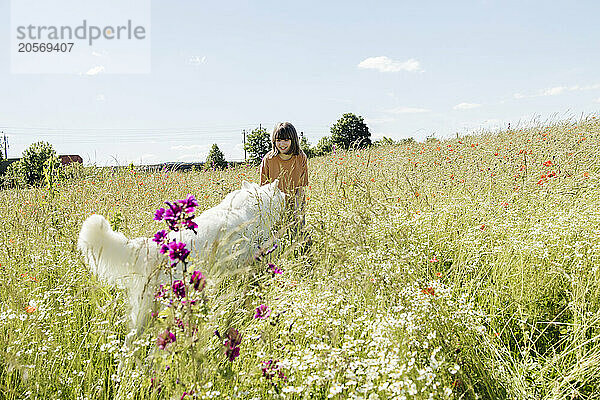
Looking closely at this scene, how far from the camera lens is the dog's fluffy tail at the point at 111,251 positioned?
2.18 m

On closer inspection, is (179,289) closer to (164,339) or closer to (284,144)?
(164,339)

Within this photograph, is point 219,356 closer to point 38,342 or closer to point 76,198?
point 38,342

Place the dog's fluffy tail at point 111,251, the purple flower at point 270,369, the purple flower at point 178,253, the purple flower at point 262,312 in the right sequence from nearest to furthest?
the purple flower at point 178,253
the purple flower at point 270,369
the purple flower at point 262,312
the dog's fluffy tail at point 111,251

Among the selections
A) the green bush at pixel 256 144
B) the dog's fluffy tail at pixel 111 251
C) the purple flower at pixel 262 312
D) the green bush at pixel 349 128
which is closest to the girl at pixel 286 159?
the dog's fluffy tail at pixel 111 251

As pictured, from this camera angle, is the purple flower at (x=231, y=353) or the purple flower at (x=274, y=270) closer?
the purple flower at (x=231, y=353)

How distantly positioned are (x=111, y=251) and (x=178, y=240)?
0.49 metres

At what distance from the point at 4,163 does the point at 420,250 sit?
41168mm

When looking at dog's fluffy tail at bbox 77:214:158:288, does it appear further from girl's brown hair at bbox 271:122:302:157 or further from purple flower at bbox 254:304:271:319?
girl's brown hair at bbox 271:122:302:157

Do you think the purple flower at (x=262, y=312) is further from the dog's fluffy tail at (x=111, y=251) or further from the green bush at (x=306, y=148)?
the green bush at (x=306, y=148)

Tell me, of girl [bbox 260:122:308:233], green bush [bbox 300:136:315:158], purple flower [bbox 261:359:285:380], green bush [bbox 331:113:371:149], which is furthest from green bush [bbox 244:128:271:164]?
purple flower [bbox 261:359:285:380]

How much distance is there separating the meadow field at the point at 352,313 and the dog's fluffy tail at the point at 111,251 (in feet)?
0.38

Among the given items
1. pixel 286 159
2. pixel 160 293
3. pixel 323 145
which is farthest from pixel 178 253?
pixel 323 145

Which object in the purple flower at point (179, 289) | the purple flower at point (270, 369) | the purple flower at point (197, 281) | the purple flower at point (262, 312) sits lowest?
the purple flower at point (270, 369)

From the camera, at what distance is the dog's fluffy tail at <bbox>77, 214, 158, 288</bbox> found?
85.9 inches
